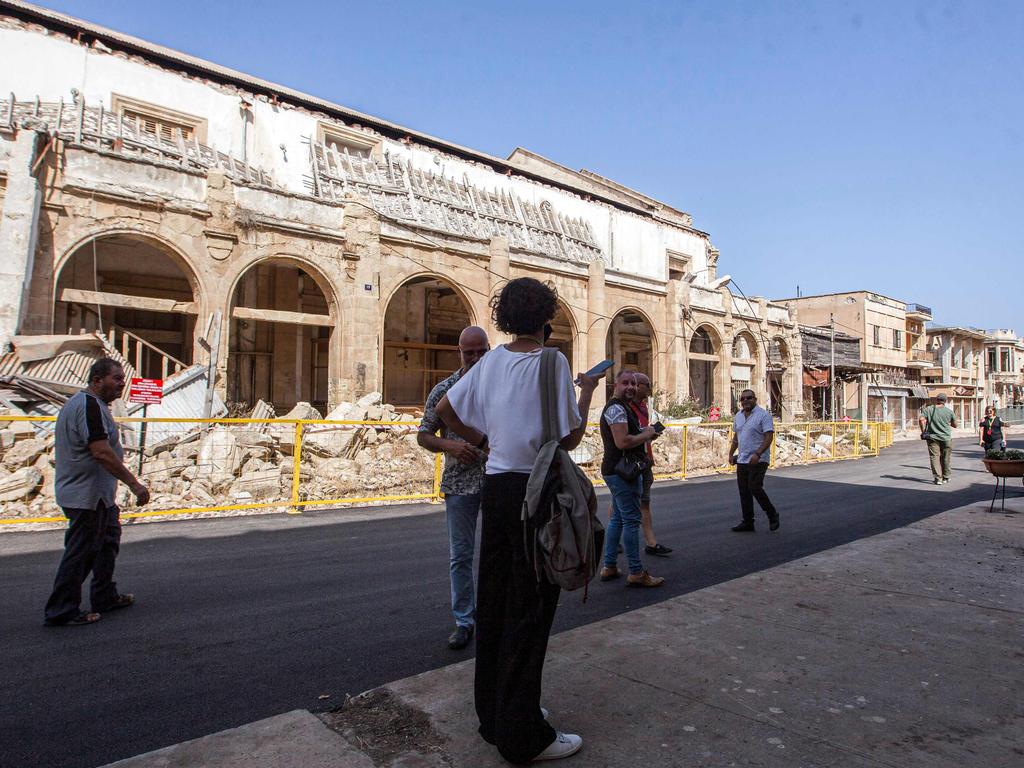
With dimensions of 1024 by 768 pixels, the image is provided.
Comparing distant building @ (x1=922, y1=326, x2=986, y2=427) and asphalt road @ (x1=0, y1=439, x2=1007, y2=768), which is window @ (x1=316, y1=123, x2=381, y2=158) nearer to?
asphalt road @ (x1=0, y1=439, x2=1007, y2=768)

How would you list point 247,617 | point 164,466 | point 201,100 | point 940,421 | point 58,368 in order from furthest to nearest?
point 201,100 < point 940,421 < point 58,368 < point 164,466 < point 247,617

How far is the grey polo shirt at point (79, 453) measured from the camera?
415 cm

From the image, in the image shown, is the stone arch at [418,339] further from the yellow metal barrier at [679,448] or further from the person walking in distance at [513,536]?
the person walking in distance at [513,536]

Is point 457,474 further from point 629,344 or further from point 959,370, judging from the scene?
point 959,370

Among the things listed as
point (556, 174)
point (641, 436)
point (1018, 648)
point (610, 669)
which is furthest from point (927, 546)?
point (556, 174)

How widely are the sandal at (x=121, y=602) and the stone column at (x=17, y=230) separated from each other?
31.8 ft

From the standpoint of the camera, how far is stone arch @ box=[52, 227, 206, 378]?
1323 centimetres

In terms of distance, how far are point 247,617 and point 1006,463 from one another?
10.3 meters

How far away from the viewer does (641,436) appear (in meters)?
5.16

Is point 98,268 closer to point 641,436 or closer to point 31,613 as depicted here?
point 31,613

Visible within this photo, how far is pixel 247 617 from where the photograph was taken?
14.2ft

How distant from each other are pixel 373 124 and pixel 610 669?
21219mm

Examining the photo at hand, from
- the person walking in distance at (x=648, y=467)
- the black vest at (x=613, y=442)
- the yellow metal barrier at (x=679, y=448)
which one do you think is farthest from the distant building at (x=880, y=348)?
the black vest at (x=613, y=442)

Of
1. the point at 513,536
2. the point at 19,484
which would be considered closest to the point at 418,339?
the point at 19,484
